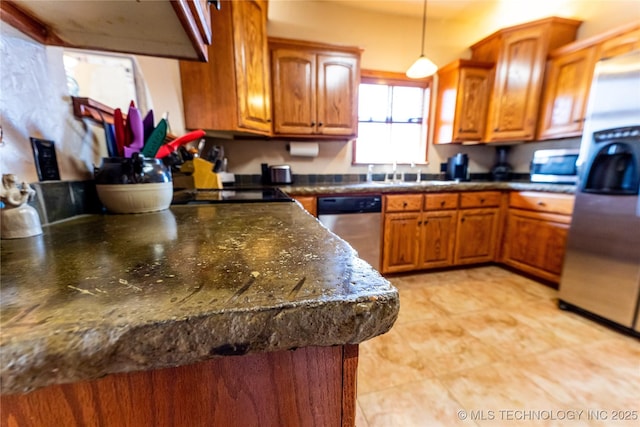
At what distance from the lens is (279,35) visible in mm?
2344

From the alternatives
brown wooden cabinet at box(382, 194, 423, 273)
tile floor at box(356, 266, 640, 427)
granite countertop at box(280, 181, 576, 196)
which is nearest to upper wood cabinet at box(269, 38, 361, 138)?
granite countertop at box(280, 181, 576, 196)

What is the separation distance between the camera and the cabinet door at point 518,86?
7.51ft

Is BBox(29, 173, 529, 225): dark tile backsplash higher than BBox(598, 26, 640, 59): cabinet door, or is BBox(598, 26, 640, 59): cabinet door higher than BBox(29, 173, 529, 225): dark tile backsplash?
BBox(598, 26, 640, 59): cabinet door

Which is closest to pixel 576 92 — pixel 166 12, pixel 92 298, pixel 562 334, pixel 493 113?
pixel 493 113

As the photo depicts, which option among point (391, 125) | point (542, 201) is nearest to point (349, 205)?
point (391, 125)

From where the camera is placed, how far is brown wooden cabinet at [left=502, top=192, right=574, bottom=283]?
2.00 metres

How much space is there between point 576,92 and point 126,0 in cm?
305

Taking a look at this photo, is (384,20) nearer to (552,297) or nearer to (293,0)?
(293,0)

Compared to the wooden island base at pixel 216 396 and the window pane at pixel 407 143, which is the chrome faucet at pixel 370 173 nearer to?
the window pane at pixel 407 143

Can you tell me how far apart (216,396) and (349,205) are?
186 cm

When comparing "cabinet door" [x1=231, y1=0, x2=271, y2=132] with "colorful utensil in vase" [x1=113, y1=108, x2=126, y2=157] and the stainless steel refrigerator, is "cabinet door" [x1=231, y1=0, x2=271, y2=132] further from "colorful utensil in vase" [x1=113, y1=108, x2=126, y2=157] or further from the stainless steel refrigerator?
the stainless steel refrigerator

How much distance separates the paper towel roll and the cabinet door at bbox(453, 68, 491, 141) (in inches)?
56.9

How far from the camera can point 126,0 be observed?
0.54 m

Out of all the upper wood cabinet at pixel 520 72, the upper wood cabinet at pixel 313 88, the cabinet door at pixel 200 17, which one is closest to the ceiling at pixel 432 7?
the upper wood cabinet at pixel 520 72
